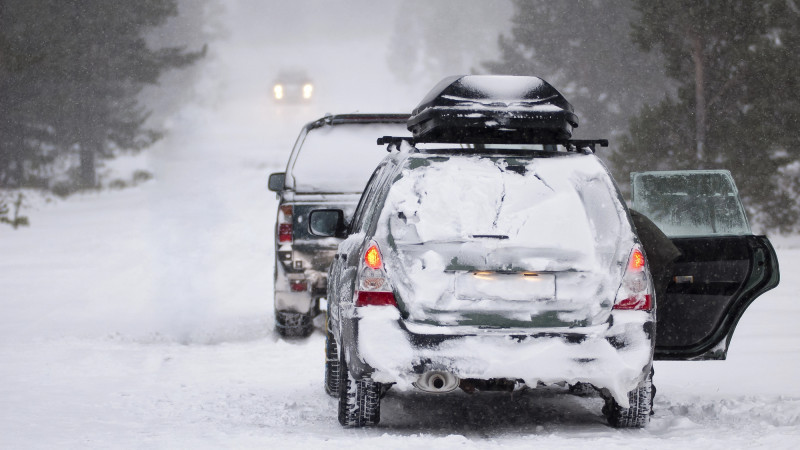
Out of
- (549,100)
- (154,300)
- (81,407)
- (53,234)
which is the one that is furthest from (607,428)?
(53,234)

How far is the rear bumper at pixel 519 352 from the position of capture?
615 cm

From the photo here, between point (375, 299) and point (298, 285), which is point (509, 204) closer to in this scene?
point (375, 299)

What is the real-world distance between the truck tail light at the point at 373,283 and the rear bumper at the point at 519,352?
0.29 ft

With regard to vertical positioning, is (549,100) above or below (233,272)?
above

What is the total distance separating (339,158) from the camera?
1145 cm

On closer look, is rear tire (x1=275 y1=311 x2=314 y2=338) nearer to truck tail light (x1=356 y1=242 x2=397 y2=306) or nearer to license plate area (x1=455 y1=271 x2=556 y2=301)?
truck tail light (x1=356 y1=242 x2=397 y2=306)

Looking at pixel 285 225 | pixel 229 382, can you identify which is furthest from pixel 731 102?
pixel 229 382

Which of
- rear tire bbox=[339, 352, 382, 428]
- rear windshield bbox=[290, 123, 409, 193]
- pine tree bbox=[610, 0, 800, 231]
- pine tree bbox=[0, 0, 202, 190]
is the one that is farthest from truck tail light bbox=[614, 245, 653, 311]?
pine tree bbox=[0, 0, 202, 190]

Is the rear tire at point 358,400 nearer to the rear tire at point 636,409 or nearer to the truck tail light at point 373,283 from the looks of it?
the truck tail light at point 373,283

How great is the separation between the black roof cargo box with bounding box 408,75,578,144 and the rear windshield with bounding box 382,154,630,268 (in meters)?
0.61

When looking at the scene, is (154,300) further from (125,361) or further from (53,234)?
(53,234)

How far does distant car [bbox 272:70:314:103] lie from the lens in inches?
3132

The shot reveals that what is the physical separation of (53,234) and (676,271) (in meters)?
21.0

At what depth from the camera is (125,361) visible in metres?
10.2
